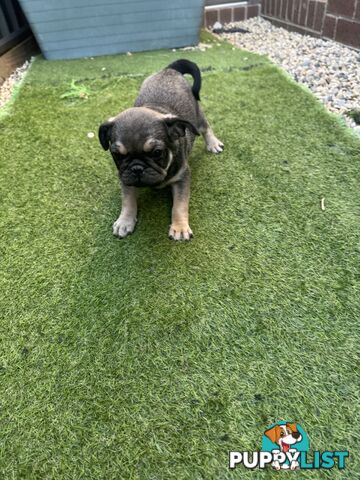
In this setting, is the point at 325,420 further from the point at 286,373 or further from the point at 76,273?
the point at 76,273

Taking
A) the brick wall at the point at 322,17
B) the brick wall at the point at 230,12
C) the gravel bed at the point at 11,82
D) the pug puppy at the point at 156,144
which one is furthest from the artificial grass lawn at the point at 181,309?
the brick wall at the point at 230,12

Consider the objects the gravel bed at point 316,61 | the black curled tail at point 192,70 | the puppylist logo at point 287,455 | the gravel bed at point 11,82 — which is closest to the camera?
the puppylist logo at point 287,455

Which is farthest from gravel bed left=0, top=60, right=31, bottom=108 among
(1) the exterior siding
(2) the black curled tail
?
(2) the black curled tail

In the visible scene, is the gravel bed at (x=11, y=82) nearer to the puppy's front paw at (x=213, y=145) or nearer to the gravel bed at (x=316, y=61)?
the puppy's front paw at (x=213, y=145)

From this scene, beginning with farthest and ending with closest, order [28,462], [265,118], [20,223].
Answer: [265,118] → [20,223] → [28,462]

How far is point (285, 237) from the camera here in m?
2.48

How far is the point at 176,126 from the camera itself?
2400 mm

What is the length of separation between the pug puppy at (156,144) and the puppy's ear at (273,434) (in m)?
1.29

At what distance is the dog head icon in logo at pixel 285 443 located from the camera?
1472 mm

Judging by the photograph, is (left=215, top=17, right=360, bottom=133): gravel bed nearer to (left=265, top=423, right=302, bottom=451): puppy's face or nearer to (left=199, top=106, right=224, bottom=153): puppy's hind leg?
(left=199, top=106, right=224, bottom=153): puppy's hind leg

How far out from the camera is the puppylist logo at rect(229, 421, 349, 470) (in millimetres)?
1455

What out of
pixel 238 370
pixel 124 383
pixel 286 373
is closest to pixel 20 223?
pixel 124 383

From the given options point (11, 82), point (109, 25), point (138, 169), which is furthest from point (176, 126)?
point (109, 25)

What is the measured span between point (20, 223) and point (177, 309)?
4.56 ft
